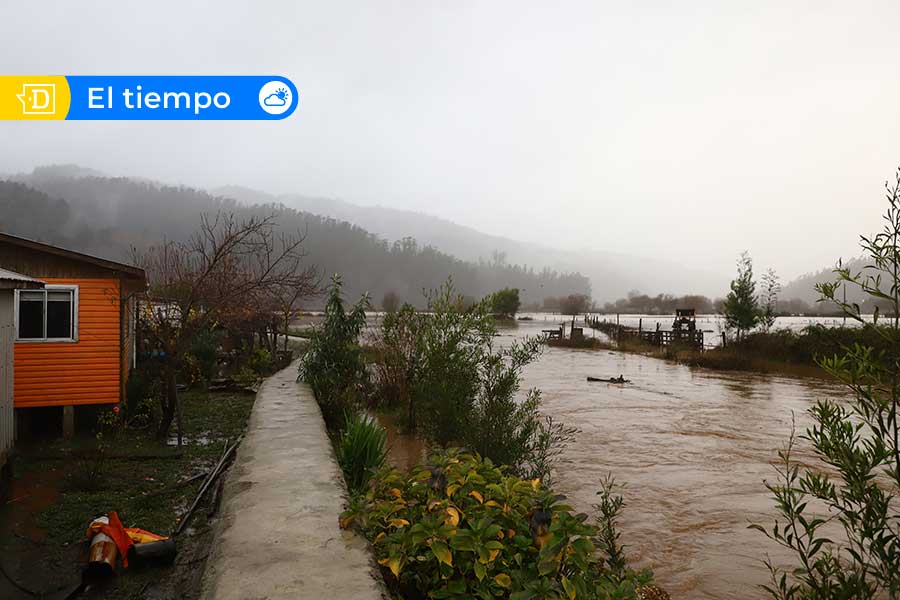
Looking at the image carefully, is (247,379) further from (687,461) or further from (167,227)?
(167,227)

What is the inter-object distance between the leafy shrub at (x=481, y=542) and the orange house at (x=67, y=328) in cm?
943

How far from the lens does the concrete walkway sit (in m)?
2.80

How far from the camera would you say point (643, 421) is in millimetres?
13828

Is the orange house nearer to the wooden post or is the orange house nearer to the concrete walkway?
the wooden post

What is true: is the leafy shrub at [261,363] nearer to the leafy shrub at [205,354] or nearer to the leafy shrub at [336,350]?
the leafy shrub at [205,354]

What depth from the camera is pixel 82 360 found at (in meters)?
10.8

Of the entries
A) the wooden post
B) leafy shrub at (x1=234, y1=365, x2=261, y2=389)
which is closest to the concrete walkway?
the wooden post

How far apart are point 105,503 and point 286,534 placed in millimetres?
5070

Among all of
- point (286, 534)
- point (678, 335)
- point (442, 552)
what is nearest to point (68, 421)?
point (286, 534)

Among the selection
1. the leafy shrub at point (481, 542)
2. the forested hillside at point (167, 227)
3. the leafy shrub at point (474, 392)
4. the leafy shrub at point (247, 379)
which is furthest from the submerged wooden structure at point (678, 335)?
the forested hillside at point (167, 227)

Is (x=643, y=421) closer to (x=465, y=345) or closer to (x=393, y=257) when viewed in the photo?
(x=465, y=345)

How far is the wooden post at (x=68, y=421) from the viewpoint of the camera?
10508 millimetres

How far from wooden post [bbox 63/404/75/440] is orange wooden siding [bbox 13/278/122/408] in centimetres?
16

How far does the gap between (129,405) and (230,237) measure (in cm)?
405
